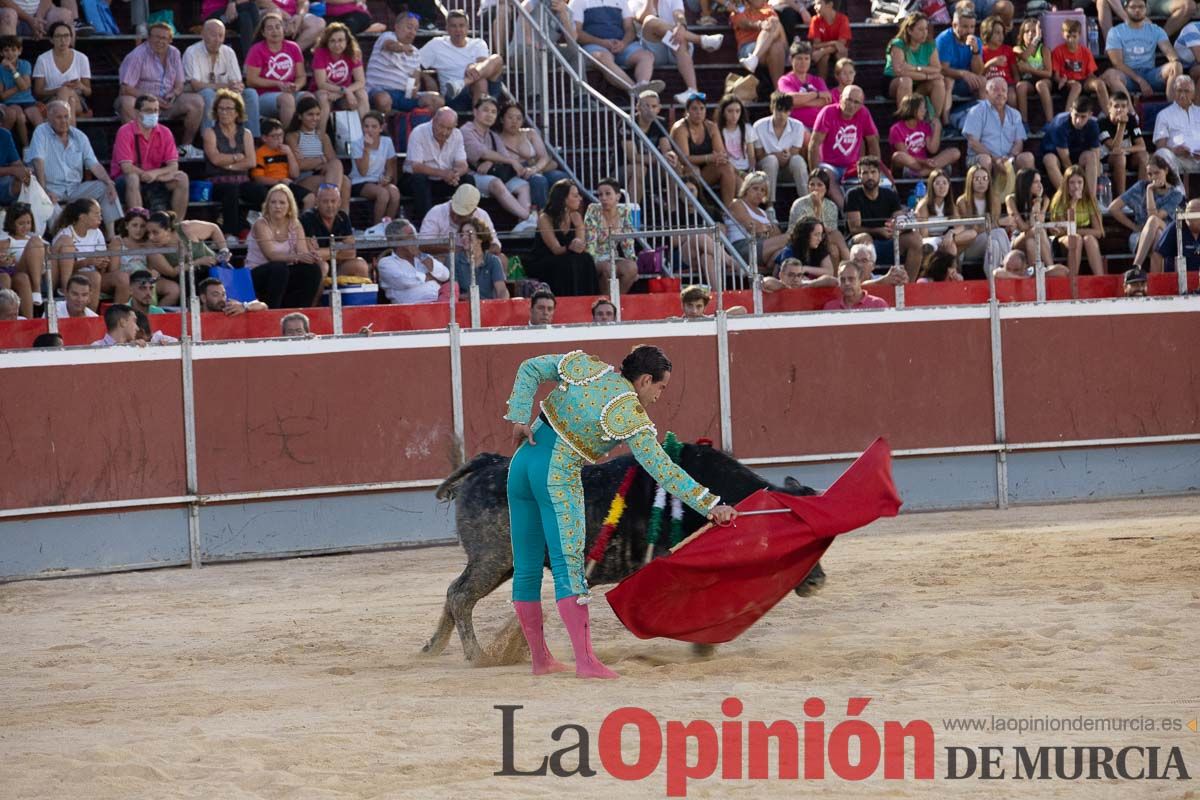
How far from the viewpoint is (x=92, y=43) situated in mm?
12406

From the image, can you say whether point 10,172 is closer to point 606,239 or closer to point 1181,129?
point 606,239

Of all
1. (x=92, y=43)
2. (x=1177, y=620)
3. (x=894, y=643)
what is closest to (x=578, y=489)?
(x=894, y=643)

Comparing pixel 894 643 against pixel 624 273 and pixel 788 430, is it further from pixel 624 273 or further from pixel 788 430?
pixel 624 273

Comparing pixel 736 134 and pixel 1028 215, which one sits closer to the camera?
pixel 1028 215

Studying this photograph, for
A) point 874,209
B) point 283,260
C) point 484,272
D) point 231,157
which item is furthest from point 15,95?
point 874,209

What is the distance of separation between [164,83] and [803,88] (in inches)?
200

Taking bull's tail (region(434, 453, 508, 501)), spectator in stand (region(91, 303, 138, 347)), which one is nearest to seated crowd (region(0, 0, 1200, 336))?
spectator in stand (region(91, 303, 138, 347))

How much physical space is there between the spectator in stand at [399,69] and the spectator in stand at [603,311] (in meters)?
2.86

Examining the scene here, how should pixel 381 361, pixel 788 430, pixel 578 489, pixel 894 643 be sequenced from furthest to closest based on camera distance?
pixel 788 430 < pixel 381 361 < pixel 894 643 < pixel 578 489

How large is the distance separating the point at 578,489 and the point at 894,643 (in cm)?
138

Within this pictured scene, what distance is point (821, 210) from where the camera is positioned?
11984 millimetres

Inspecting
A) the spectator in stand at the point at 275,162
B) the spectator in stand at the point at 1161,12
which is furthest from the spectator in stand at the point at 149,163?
the spectator in stand at the point at 1161,12

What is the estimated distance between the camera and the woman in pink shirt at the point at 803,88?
1359cm

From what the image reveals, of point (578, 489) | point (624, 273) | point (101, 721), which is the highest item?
point (624, 273)
